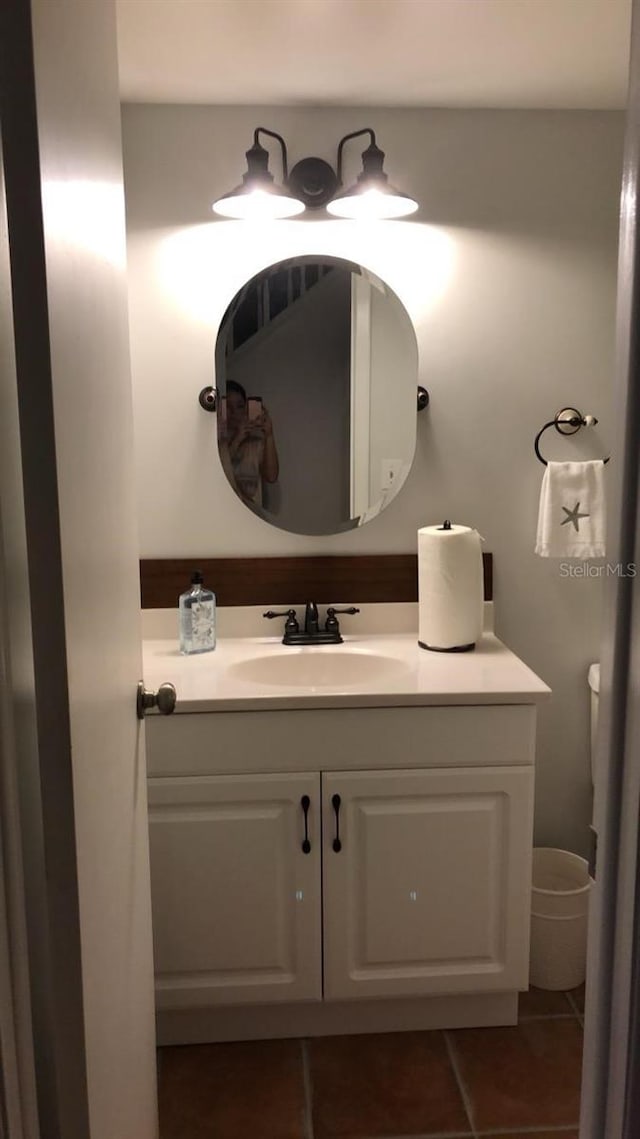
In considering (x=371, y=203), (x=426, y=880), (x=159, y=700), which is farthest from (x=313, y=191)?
(x=426, y=880)

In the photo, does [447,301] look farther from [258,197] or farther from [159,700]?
[159,700]

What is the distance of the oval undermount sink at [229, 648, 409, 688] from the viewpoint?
6.86ft

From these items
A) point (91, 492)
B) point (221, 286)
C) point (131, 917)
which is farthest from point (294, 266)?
point (131, 917)

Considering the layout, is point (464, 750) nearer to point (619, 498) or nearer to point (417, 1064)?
point (417, 1064)

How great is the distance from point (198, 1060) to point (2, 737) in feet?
5.08

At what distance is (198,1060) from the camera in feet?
6.30

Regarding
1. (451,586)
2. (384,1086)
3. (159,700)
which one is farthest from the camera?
(451,586)

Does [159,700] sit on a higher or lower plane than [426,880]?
higher

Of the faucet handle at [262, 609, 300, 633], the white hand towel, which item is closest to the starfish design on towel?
the white hand towel

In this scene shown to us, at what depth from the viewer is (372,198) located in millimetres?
2033

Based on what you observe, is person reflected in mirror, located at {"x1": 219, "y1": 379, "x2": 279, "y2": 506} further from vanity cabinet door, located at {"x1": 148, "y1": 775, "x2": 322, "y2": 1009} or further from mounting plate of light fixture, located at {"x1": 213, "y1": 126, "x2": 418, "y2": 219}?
vanity cabinet door, located at {"x1": 148, "y1": 775, "x2": 322, "y2": 1009}

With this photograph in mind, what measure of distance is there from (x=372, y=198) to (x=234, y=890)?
5.08 feet

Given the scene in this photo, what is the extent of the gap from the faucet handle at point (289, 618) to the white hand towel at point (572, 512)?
62 cm

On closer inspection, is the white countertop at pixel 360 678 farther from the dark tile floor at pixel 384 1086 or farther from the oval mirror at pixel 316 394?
the dark tile floor at pixel 384 1086
